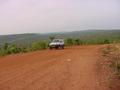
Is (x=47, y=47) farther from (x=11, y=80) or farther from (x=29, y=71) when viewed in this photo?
(x=11, y=80)

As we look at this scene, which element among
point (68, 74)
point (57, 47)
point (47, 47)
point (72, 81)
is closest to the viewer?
point (72, 81)

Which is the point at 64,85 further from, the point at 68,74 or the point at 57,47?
the point at 57,47

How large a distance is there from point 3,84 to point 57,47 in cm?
2230

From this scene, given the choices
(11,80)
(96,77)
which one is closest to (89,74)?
(96,77)

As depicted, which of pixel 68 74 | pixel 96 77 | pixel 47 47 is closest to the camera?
pixel 96 77

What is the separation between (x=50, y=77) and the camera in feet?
38.1

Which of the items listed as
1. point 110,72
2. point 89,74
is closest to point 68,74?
point 89,74

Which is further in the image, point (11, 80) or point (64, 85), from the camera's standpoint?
point (11, 80)

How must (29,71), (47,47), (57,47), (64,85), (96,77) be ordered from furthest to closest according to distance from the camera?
(47,47)
(57,47)
(29,71)
(96,77)
(64,85)

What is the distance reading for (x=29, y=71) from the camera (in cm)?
1320

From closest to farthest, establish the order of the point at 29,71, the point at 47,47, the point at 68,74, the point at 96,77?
the point at 96,77 < the point at 68,74 < the point at 29,71 < the point at 47,47

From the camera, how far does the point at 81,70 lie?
13.5 meters

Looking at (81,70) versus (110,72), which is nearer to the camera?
(110,72)

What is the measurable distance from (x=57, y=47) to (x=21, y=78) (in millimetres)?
21230
